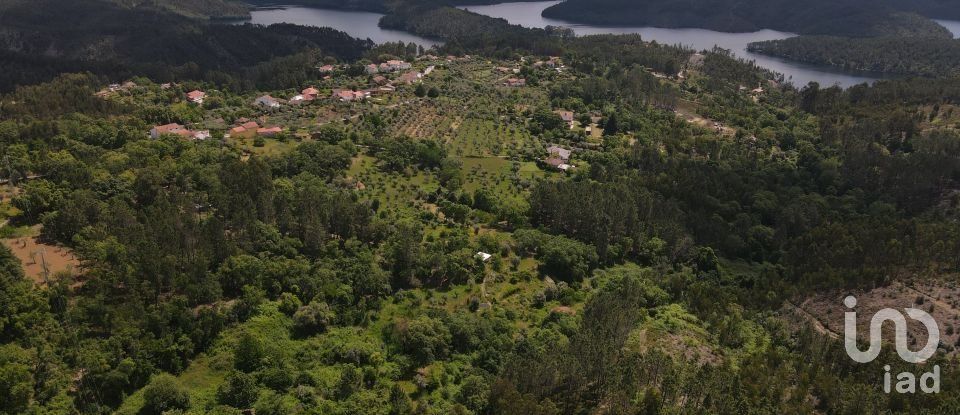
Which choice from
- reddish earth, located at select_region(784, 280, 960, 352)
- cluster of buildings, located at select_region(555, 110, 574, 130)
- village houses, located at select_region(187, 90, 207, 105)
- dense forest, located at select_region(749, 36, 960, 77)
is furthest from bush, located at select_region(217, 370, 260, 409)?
dense forest, located at select_region(749, 36, 960, 77)

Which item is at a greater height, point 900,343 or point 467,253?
point 467,253

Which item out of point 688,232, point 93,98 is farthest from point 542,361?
point 93,98

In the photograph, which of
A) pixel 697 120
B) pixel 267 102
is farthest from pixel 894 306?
pixel 267 102

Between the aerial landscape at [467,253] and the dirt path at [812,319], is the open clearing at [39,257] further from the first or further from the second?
the dirt path at [812,319]

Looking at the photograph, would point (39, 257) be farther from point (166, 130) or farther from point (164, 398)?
point (166, 130)

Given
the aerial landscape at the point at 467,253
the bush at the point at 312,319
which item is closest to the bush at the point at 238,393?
the aerial landscape at the point at 467,253
